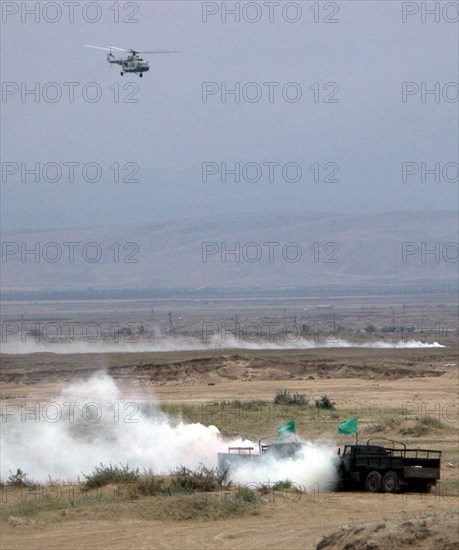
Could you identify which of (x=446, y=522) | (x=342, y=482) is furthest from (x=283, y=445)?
(x=446, y=522)

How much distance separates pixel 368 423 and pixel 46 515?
70.9ft

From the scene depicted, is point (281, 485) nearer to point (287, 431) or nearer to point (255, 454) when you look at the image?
point (255, 454)

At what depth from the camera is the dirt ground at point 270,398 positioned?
2130 centimetres

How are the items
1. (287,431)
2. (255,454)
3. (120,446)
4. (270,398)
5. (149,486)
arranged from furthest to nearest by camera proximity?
1. (270,398)
2. (120,446)
3. (287,431)
4. (255,454)
5. (149,486)

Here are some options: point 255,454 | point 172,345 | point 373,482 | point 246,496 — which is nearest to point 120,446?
point 255,454

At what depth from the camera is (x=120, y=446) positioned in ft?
114

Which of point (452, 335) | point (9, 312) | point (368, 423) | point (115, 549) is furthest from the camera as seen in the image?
point (9, 312)

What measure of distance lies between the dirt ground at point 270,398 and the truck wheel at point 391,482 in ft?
1.24

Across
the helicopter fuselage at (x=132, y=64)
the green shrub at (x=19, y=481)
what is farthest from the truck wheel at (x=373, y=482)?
the helicopter fuselage at (x=132, y=64)

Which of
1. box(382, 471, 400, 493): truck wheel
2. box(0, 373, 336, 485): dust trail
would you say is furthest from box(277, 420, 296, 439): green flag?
box(382, 471, 400, 493): truck wheel

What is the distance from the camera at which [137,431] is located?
117 feet

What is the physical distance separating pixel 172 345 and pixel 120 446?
217 feet

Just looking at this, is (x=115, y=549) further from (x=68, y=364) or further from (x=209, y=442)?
(x=68, y=364)

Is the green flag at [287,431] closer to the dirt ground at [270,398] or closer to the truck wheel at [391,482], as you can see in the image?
the dirt ground at [270,398]
